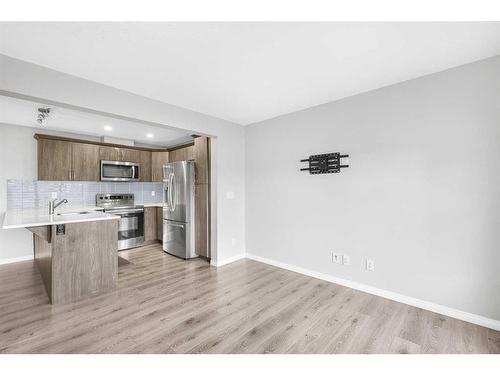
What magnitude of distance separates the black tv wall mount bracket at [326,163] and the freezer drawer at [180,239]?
2384 mm

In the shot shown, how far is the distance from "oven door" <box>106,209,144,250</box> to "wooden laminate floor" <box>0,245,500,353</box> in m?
1.55

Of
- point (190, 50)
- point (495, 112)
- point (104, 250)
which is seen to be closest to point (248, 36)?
point (190, 50)

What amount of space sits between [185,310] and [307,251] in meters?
1.83

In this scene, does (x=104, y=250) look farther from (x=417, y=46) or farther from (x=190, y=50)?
(x=417, y=46)

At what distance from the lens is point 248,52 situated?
1.91 m

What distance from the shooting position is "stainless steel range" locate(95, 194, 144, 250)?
4574 mm

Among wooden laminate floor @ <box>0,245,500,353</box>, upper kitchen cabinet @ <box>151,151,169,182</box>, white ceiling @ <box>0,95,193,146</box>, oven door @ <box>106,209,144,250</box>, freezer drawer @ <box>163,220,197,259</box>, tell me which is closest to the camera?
wooden laminate floor @ <box>0,245,500,353</box>

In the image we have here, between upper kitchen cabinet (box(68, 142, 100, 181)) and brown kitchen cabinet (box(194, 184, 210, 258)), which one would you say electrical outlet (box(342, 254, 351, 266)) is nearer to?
brown kitchen cabinet (box(194, 184, 210, 258))

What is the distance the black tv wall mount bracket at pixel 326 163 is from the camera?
2.91 m

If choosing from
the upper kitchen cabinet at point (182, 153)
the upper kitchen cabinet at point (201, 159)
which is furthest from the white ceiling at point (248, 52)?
the upper kitchen cabinet at point (182, 153)

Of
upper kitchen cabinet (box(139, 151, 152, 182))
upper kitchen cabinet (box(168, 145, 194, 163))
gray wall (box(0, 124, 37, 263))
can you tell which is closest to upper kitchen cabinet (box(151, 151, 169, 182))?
upper kitchen cabinet (box(139, 151, 152, 182))

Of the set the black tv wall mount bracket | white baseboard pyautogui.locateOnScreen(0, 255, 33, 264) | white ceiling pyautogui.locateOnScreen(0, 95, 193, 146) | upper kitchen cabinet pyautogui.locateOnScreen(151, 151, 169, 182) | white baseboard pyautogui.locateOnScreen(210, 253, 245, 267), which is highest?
white ceiling pyautogui.locateOnScreen(0, 95, 193, 146)

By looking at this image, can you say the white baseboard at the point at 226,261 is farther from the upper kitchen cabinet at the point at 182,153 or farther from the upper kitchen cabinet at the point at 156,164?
the upper kitchen cabinet at the point at 156,164

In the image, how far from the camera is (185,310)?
2309 mm
